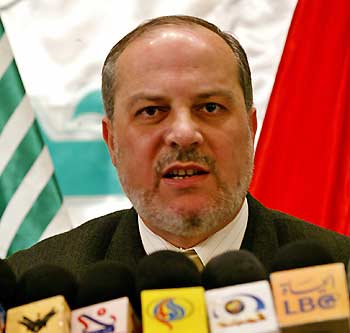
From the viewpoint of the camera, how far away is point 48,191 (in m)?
2.43

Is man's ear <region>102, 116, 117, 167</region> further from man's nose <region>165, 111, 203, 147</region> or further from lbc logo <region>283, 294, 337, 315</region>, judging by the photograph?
lbc logo <region>283, 294, 337, 315</region>

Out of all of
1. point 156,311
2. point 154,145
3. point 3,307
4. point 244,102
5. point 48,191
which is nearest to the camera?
point 156,311

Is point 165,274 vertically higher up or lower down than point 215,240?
lower down

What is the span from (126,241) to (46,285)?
719 mm

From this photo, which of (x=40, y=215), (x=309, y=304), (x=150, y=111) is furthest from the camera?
(x=40, y=215)

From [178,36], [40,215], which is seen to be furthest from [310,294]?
[40,215]

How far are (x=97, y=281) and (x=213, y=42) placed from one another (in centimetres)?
79

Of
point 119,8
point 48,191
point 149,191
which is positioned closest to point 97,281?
point 149,191

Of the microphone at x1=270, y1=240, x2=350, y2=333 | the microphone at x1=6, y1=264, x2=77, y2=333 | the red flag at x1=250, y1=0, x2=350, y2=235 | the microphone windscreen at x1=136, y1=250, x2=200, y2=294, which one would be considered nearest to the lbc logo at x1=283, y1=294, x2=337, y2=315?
the microphone at x1=270, y1=240, x2=350, y2=333

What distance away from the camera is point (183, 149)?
1417mm

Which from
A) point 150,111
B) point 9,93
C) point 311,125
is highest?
point 9,93

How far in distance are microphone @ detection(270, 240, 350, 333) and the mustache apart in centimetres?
57

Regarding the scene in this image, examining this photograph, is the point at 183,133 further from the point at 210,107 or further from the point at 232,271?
the point at 232,271

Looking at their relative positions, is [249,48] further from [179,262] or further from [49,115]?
[179,262]
